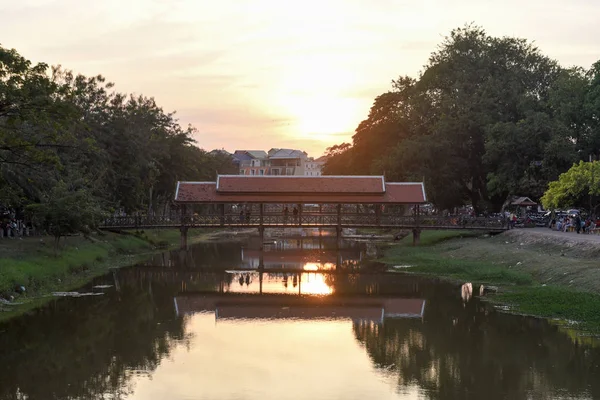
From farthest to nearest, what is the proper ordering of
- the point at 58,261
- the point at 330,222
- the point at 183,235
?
the point at 330,222
the point at 183,235
the point at 58,261

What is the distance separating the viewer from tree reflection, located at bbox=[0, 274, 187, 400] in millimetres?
17562

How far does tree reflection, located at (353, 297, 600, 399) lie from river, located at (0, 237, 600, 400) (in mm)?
48

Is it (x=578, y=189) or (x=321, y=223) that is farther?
(x=321, y=223)

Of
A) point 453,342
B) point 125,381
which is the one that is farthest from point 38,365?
point 453,342

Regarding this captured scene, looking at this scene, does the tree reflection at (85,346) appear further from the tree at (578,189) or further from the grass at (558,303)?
the tree at (578,189)

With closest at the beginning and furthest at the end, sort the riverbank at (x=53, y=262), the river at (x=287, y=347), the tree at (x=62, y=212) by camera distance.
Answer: the river at (x=287, y=347), the riverbank at (x=53, y=262), the tree at (x=62, y=212)

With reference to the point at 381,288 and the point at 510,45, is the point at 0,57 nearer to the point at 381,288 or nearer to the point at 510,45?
the point at 381,288

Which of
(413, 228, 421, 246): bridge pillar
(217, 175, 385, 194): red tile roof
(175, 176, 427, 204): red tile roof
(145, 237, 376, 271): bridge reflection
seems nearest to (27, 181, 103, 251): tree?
(145, 237, 376, 271): bridge reflection

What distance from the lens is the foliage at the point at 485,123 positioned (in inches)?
2207

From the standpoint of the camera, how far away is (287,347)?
21984 mm

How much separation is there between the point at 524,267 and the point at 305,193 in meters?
21.7

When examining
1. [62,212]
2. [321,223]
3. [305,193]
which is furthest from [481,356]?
[321,223]

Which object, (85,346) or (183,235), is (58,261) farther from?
(183,235)

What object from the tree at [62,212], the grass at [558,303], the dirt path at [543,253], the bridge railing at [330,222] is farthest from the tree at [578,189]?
the tree at [62,212]
